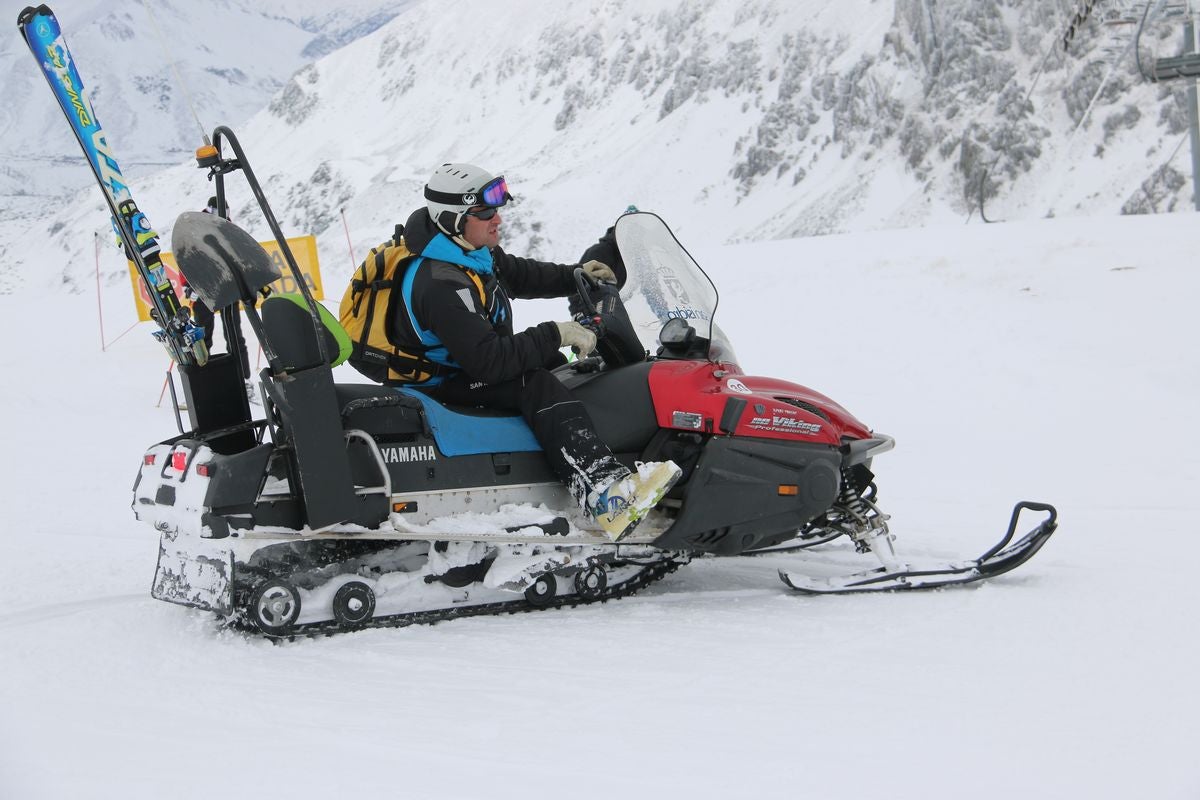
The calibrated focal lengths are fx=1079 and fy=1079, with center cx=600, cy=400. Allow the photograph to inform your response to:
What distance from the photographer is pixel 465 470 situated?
387 cm

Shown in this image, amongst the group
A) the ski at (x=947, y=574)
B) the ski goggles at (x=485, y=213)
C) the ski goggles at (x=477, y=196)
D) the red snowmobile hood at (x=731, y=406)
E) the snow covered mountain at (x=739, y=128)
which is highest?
the snow covered mountain at (x=739, y=128)

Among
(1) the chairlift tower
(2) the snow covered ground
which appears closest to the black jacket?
(2) the snow covered ground

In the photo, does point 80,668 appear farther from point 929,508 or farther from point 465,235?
point 929,508

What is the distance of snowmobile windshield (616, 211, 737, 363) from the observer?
4324 millimetres

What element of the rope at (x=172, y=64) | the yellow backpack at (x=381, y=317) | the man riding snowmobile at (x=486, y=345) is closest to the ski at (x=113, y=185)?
the rope at (x=172, y=64)

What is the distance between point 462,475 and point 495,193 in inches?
40.7

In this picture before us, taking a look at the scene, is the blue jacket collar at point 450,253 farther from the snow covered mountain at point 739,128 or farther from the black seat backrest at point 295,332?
the snow covered mountain at point 739,128

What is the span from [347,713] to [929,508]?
3.67 metres

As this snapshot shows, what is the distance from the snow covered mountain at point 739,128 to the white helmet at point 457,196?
19569 millimetres

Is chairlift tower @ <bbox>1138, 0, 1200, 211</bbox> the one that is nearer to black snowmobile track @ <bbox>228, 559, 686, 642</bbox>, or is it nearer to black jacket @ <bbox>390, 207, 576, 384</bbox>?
black snowmobile track @ <bbox>228, 559, 686, 642</bbox>

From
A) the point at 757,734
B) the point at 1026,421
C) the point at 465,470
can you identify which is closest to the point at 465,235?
the point at 465,470

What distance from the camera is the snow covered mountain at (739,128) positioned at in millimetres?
29609

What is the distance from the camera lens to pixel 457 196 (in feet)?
12.8

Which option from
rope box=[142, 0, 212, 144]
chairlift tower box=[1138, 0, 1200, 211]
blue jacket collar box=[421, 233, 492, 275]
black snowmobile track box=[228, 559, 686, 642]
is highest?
chairlift tower box=[1138, 0, 1200, 211]
